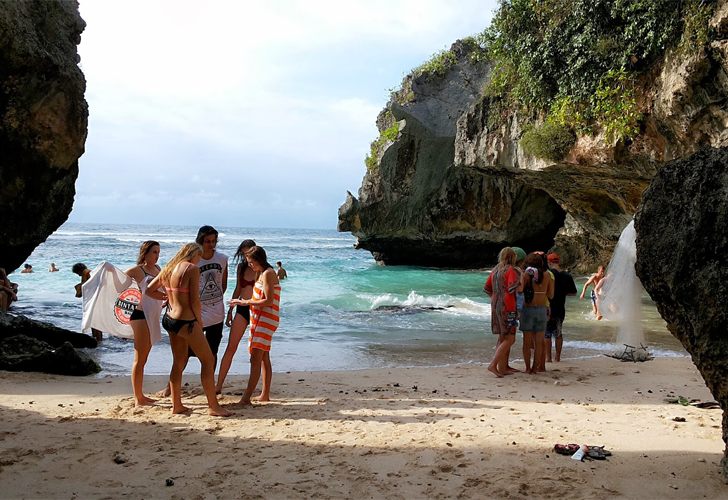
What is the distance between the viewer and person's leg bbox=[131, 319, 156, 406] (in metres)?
5.44

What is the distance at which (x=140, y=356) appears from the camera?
5.52 metres

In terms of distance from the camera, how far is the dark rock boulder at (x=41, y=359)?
688cm

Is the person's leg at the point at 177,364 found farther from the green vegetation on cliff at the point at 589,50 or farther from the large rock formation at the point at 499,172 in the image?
the green vegetation on cliff at the point at 589,50

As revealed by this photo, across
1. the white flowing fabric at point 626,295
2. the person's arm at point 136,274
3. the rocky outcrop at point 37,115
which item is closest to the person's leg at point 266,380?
the person's arm at point 136,274

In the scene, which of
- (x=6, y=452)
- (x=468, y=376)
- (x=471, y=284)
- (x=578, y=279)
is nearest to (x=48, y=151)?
(x=6, y=452)

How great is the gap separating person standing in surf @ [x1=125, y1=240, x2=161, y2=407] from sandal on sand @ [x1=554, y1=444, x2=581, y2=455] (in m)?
3.82

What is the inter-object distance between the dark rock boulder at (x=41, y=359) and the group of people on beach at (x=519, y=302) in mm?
5367

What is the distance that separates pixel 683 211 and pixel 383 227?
2794 cm

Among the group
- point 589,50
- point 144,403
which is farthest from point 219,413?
point 589,50

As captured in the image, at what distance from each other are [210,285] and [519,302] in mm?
4032

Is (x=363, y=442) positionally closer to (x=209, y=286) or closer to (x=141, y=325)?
(x=209, y=286)

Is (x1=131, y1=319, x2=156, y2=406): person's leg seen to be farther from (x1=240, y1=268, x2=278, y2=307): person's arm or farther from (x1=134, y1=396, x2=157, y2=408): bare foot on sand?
(x1=240, y1=268, x2=278, y2=307): person's arm

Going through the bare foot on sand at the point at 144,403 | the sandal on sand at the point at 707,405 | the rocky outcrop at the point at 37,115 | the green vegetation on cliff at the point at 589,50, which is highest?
the green vegetation on cliff at the point at 589,50

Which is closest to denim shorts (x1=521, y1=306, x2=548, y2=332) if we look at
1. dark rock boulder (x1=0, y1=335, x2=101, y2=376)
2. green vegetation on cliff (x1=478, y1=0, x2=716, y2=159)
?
dark rock boulder (x1=0, y1=335, x2=101, y2=376)
